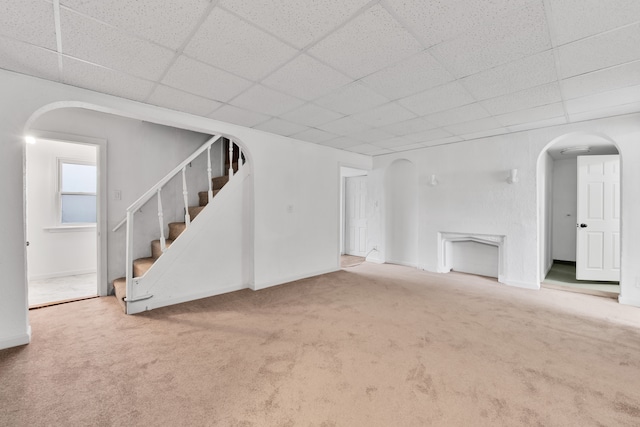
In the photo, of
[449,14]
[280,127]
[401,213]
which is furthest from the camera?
[401,213]

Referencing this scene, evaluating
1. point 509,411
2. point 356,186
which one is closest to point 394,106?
point 509,411

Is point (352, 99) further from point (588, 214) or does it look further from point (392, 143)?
point (588, 214)

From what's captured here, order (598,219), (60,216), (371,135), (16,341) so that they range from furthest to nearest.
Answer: (60,216), (598,219), (371,135), (16,341)

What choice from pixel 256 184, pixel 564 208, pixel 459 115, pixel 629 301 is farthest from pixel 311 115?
pixel 564 208

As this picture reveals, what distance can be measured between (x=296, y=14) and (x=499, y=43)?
1.46 meters

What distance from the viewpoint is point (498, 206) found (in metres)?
4.39

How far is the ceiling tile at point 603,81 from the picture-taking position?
2.30 meters

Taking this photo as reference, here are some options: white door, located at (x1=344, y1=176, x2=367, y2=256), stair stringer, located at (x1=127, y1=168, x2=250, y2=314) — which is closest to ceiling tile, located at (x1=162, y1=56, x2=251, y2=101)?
stair stringer, located at (x1=127, y1=168, x2=250, y2=314)

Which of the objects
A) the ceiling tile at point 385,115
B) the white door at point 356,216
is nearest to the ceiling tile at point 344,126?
the ceiling tile at point 385,115

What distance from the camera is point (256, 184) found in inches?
155

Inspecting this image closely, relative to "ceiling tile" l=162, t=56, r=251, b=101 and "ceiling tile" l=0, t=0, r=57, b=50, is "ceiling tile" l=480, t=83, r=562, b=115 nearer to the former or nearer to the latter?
"ceiling tile" l=162, t=56, r=251, b=101

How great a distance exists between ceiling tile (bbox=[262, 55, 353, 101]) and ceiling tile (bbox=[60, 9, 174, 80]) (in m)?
0.88

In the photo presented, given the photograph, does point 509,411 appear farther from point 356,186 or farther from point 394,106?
point 356,186

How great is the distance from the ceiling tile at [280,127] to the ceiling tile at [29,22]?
210cm
